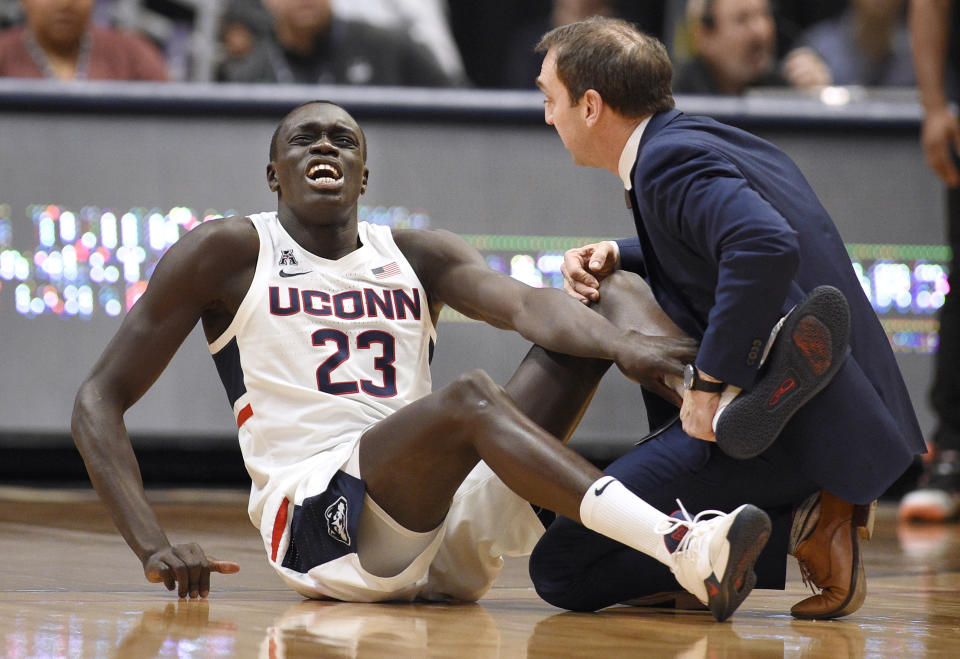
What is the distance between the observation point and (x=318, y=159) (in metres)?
3.03

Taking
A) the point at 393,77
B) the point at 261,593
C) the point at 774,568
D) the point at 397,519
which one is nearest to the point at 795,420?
the point at 774,568

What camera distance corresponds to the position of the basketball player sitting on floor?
2.44 meters

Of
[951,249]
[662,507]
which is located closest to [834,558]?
[662,507]

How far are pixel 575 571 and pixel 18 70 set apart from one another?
3.96 m

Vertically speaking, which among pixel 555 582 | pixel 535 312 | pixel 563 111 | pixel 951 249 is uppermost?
pixel 563 111

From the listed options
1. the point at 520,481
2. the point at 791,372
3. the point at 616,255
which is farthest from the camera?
the point at 616,255

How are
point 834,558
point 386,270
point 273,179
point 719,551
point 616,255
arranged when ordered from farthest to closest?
1. point 273,179
2. point 386,270
3. point 616,255
4. point 834,558
5. point 719,551

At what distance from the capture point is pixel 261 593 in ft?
9.30

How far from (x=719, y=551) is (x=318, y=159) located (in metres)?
1.33

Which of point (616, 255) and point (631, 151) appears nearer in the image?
point (631, 151)

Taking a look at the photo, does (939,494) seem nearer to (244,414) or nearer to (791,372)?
(791,372)

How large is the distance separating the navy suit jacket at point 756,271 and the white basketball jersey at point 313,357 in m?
0.58

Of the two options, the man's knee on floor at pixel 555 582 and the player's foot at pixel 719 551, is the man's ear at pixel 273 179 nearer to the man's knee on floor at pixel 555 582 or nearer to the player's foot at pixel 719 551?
the man's knee on floor at pixel 555 582

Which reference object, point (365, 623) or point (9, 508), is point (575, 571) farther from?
point (9, 508)
